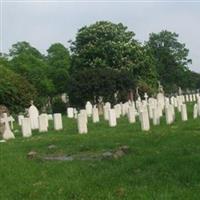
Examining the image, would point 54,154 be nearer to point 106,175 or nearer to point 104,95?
point 106,175

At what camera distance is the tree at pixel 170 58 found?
89750 millimetres

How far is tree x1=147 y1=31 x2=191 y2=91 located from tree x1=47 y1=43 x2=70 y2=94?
51.7ft

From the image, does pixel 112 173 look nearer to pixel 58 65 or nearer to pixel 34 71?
pixel 34 71

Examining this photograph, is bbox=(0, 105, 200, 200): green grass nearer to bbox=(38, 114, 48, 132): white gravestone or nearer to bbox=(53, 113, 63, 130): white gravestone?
bbox=(38, 114, 48, 132): white gravestone

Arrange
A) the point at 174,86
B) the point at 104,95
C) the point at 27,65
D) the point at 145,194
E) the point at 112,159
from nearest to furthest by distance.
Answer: the point at 145,194, the point at 112,159, the point at 104,95, the point at 27,65, the point at 174,86

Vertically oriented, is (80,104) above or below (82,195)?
above

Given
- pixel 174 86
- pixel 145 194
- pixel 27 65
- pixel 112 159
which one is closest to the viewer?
pixel 145 194

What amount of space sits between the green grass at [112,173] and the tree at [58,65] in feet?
179

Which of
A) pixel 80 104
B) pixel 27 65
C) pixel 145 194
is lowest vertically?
pixel 145 194

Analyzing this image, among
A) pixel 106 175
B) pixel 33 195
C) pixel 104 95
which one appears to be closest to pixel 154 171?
pixel 106 175

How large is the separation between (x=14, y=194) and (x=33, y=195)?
481 mm

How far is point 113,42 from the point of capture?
60844mm

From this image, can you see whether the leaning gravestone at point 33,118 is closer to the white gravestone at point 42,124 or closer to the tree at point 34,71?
the white gravestone at point 42,124

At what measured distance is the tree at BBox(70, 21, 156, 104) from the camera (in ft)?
196
